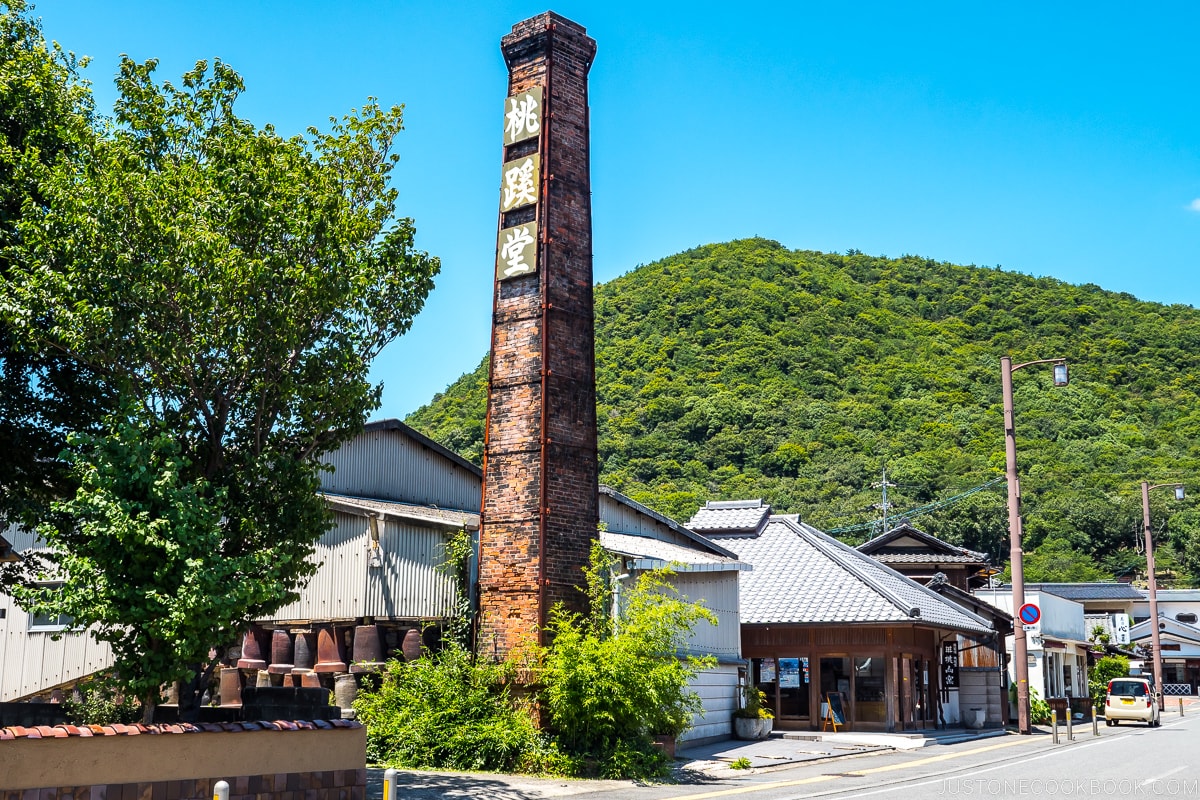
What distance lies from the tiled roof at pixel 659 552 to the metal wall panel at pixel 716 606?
1.29 ft

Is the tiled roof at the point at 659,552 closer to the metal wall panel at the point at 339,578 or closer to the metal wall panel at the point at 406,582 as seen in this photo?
the metal wall panel at the point at 406,582

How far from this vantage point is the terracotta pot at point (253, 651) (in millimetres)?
21922

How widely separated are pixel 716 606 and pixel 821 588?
729cm

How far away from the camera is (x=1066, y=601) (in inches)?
1763

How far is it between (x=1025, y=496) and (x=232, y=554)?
72.1 metres

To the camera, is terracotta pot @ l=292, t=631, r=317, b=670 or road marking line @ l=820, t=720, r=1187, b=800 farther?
terracotta pot @ l=292, t=631, r=317, b=670

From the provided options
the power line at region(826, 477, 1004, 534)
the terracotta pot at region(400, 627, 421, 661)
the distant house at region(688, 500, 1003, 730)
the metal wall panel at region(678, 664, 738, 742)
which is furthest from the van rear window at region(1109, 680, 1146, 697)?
the power line at region(826, 477, 1004, 534)

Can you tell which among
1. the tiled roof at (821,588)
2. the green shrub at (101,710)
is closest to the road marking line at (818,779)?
the tiled roof at (821,588)

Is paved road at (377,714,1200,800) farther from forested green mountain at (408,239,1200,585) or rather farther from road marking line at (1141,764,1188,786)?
forested green mountain at (408,239,1200,585)

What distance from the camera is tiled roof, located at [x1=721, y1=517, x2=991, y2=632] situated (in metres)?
29.6

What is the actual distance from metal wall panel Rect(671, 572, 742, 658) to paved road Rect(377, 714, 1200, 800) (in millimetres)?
3622

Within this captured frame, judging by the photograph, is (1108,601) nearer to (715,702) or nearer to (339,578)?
(715,702)

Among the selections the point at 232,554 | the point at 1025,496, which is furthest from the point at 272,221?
the point at 1025,496

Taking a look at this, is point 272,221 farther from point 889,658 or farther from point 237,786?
point 889,658
